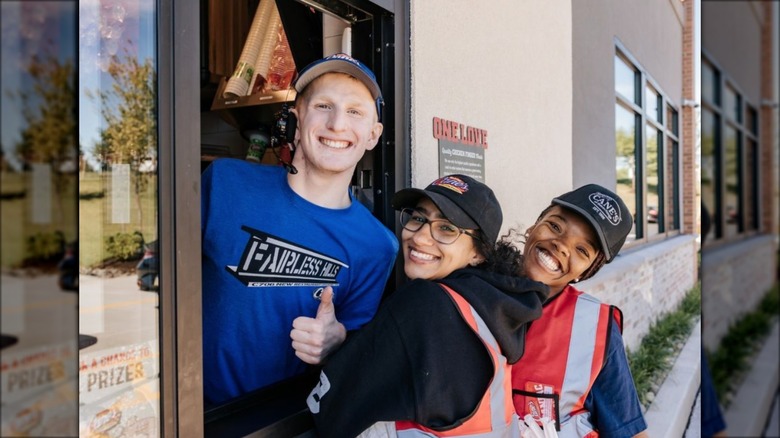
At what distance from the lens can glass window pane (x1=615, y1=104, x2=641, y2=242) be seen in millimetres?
2736

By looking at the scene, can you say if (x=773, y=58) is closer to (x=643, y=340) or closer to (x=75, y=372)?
(x=643, y=340)

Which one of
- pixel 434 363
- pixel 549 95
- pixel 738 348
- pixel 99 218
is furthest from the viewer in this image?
pixel 738 348

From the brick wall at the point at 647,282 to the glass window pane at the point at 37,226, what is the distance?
241 cm

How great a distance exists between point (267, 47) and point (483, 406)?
6.10 ft

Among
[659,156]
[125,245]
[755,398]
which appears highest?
[659,156]

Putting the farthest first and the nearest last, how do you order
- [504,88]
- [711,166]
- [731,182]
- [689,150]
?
[731,182], [711,166], [504,88], [689,150]

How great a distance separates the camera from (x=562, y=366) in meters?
1.93

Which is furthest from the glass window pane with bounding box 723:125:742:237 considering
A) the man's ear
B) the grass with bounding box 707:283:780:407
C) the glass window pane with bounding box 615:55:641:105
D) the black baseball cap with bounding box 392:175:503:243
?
the black baseball cap with bounding box 392:175:503:243

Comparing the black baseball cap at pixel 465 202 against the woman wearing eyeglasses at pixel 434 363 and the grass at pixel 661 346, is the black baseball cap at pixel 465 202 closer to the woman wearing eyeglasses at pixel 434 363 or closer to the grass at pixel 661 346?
the woman wearing eyeglasses at pixel 434 363

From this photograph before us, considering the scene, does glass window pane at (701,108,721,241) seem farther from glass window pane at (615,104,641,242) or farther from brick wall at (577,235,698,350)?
glass window pane at (615,104,641,242)

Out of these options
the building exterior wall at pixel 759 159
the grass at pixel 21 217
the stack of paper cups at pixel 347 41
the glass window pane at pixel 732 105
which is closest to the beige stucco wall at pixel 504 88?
the stack of paper cups at pixel 347 41

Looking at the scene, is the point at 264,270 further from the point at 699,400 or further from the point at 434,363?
the point at 699,400

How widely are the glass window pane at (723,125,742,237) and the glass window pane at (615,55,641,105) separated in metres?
10.7

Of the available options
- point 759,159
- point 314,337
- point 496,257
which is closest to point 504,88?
point 496,257
